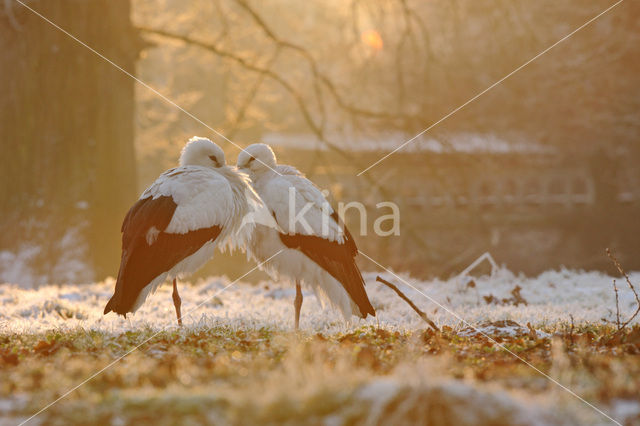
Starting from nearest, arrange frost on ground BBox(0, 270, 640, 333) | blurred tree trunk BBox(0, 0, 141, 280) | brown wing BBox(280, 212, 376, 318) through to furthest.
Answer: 1. frost on ground BBox(0, 270, 640, 333)
2. brown wing BBox(280, 212, 376, 318)
3. blurred tree trunk BBox(0, 0, 141, 280)

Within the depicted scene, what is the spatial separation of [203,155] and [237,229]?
90 centimetres

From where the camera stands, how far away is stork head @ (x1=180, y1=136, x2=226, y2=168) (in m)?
7.07

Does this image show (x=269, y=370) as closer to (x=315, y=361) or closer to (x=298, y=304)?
(x=315, y=361)

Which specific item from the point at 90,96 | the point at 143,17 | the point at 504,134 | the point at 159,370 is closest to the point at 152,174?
the point at 143,17

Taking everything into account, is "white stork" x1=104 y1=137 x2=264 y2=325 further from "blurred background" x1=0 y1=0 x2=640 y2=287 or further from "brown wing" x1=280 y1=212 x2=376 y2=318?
"blurred background" x1=0 y1=0 x2=640 y2=287

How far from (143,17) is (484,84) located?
17177 mm

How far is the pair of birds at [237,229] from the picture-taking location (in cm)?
598

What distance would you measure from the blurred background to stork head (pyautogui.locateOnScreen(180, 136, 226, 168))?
4.38 metres

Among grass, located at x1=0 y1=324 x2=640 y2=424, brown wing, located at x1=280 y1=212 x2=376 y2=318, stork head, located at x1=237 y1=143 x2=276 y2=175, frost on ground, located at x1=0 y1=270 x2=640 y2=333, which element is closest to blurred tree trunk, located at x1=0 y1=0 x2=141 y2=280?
frost on ground, located at x1=0 y1=270 x2=640 y2=333

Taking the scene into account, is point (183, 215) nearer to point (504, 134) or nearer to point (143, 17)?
point (143, 17)

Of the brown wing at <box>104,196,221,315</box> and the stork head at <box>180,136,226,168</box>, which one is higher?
the stork head at <box>180,136,226,168</box>

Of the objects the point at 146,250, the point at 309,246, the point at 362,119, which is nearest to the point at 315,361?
the point at 146,250

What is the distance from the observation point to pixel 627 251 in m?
23.7

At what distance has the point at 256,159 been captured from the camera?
7.20 meters
